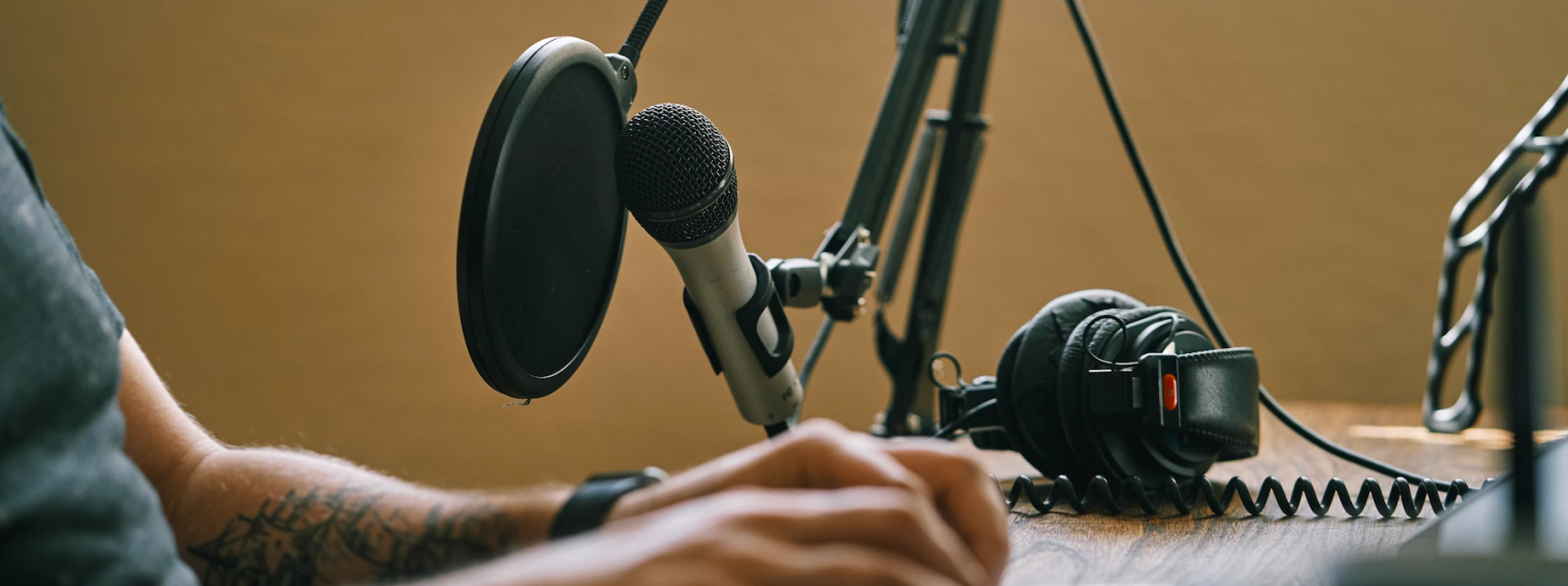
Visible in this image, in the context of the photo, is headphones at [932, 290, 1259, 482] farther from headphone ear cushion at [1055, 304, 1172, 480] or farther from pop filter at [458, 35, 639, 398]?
pop filter at [458, 35, 639, 398]

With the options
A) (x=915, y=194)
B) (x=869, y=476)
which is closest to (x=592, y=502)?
(x=869, y=476)

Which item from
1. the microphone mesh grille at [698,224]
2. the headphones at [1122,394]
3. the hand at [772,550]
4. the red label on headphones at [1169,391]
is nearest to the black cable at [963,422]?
the headphones at [1122,394]

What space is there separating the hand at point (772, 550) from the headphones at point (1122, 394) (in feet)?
1.31

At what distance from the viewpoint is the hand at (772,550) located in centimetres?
31

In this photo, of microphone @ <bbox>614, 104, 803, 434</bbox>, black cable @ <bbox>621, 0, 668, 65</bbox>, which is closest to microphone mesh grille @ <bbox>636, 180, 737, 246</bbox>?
microphone @ <bbox>614, 104, 803, 434</bbox>

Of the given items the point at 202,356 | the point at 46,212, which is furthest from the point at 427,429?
the point at 46,212

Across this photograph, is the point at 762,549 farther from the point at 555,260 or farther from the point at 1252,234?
the point at 1252,234

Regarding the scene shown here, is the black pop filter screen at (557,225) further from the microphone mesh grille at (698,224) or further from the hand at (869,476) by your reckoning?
the hand at (869,476)

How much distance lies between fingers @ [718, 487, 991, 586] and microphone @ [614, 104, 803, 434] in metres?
0.36

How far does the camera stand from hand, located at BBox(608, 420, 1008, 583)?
0.36 meters

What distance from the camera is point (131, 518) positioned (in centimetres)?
32

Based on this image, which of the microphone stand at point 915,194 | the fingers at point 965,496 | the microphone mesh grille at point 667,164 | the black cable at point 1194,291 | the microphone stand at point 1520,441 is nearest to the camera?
the microphone stand at point 1520,441

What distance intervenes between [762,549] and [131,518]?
197 mm

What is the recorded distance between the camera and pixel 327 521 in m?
0.51
